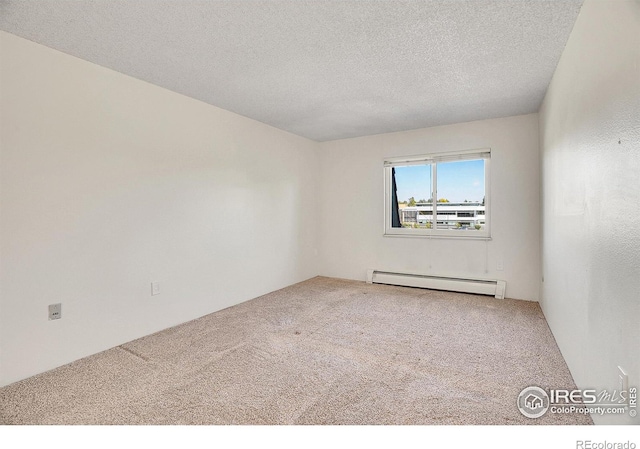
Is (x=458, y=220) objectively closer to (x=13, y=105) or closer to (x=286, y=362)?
(x=286, y=362)

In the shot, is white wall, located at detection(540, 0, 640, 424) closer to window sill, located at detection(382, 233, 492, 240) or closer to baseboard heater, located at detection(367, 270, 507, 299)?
baseboard heater, located at detection(367, 270, 507, 299)

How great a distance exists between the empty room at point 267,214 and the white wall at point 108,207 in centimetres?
2

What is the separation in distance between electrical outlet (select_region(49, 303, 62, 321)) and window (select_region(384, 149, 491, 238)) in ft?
12.8

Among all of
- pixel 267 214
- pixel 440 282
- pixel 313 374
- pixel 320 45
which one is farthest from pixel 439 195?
pixel 313 374

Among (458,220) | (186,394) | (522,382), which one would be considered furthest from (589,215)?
(458,220)

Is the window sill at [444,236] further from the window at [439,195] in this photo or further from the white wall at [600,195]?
the white wall at [600,195]

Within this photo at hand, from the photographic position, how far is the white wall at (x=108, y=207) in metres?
2.09

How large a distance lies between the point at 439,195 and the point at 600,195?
3040 mm

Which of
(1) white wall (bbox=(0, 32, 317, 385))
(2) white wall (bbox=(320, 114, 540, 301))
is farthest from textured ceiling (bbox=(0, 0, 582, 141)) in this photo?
(2) white wall (bbox=(320, 114, 540, 301))

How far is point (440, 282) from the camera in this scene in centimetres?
432

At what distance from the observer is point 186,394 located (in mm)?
1898

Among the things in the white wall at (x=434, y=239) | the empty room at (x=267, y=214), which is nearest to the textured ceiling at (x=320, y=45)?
the empty room at (x=267, y=214)

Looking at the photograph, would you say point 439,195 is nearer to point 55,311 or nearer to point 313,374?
point 313,374

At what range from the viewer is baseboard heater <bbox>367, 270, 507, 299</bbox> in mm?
4008
